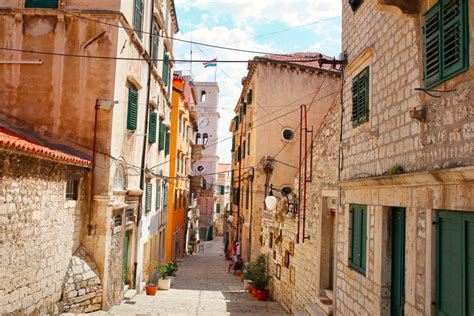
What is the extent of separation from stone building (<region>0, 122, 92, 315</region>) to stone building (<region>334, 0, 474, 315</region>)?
603 cm

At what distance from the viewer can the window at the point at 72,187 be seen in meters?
11.2

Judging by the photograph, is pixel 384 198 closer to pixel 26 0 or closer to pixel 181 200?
pixel 26 0

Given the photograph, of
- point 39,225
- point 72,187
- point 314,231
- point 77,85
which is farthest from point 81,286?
point 314,231

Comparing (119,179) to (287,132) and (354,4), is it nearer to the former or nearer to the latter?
(354,4)

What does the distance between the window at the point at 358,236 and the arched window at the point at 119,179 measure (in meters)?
6.99

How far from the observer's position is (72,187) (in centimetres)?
1148

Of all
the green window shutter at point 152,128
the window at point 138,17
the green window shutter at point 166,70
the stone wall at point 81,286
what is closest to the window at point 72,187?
the stone wall at point 81,286

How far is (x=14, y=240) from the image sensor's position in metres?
8.30

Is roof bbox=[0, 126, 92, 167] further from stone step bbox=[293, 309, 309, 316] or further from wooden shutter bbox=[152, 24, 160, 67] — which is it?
wooden shutter bbox=[152, 24, 160, 67]

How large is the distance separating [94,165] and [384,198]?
26.2 feet

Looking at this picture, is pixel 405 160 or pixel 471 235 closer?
pixel 471 235

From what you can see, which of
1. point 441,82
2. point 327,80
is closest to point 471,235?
point 441,82

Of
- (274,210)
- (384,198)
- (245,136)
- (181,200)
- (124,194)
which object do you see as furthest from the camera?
(181,200)

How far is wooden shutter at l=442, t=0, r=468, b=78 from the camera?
5.01m
